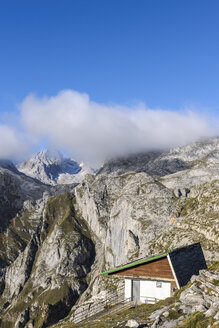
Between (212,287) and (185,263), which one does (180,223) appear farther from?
(212,287)

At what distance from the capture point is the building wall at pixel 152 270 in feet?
121

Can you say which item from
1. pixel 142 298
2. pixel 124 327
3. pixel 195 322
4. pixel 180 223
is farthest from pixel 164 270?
pixel 180 223

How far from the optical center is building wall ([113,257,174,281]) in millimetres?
36844

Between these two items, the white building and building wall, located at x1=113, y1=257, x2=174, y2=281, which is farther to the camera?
building wall, located at x1=113, y1=257, x2=174, y2=281

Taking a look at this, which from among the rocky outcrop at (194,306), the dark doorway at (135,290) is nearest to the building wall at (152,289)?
the dark doorway at (135,290)

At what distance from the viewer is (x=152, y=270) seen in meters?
38.0

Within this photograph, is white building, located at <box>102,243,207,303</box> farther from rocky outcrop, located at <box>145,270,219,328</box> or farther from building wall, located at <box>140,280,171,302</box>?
rocky outcrop, located at <box>145,270,219,328</box>

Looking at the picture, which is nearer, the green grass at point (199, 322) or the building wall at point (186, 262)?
the green grass at point (199, 322)

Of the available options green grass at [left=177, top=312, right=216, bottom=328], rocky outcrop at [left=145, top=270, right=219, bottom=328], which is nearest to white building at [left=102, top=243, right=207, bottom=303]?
rocky outcrop at [left=145, top=270, right=219, bottom=328]

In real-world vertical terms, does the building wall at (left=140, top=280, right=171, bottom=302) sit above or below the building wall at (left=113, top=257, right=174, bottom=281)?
below

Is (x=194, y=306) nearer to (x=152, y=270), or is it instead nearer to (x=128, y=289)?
(x=152, y=270)

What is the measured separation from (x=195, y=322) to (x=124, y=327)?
21.5 ft

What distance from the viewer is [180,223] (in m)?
97.8

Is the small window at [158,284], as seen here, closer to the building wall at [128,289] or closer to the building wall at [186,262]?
the building wall at [186,262]
